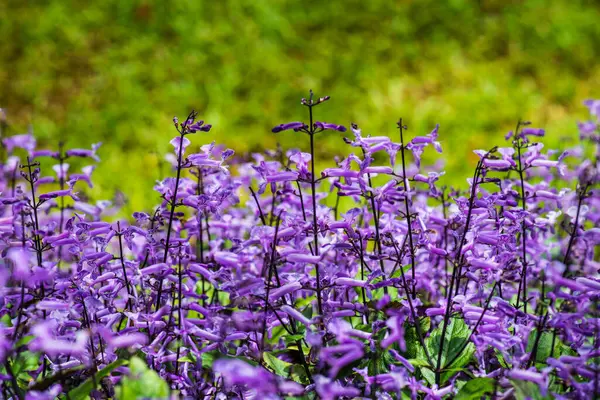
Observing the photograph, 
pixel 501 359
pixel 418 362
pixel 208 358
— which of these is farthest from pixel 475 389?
pixel 208 358

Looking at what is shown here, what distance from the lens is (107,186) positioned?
6863 millimetres

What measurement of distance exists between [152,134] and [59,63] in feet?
7.92

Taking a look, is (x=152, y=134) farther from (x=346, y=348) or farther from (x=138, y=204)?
(x=346, y=348)

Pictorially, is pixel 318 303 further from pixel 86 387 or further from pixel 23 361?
pixel 23 361

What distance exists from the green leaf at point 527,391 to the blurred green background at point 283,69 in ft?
16.1

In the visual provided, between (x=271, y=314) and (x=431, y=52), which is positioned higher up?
(x=431, y=52)

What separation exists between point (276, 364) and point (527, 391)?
Answer: 869mm

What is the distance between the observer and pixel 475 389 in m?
2.20

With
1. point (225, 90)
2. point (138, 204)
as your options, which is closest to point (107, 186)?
point (138, 204)

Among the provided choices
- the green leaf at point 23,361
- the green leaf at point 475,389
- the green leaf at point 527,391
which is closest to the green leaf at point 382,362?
the green leaf at point 475,389

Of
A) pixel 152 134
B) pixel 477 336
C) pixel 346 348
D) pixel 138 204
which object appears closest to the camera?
pixel 346 348

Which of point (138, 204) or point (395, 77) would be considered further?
point (395, 77)

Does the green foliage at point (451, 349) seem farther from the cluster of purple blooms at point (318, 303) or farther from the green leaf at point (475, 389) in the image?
the green leaf at point (475, 389)

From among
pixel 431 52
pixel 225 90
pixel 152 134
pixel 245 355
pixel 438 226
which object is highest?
pixel 431 52
